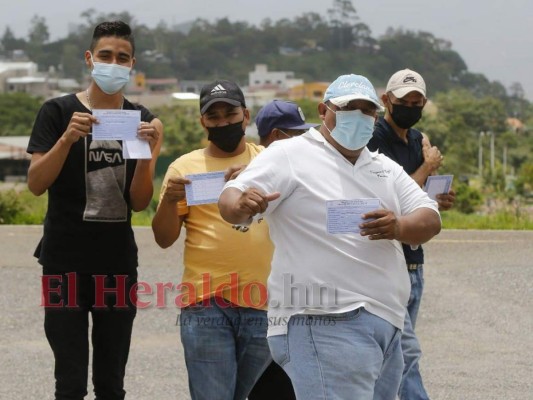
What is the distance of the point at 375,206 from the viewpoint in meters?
4.17

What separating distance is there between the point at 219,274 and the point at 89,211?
64 centimetres

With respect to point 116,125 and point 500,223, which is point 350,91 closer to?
point 116,125

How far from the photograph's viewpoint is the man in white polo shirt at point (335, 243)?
414 centimetres

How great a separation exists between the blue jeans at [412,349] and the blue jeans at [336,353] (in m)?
1.59

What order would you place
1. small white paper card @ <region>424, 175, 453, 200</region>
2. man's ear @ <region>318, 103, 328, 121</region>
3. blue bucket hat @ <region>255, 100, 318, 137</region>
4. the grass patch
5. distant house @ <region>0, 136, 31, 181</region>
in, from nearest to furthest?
man's ear @ <region>318, 103, 328, 121</region>, blue bucket hat @ <region>255, 100, 318, 137</region>, small white paper card @ <region>424, 175, 453, 200</region>, the grass patch, distant house @ <region>0, 136, 31, 181</region>

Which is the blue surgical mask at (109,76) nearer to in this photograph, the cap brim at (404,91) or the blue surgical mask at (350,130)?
the blue surgical mask at (350,130)

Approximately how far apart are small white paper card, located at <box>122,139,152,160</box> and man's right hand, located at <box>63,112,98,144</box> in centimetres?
19

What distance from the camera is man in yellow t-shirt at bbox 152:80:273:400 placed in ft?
16.3

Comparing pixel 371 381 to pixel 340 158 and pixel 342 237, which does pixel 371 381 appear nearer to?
pixel 342 237

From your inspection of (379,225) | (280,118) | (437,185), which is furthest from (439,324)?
(379,225)

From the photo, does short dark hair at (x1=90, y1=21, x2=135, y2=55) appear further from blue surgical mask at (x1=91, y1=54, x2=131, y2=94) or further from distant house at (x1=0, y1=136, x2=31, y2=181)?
distant house at (x1=0, y1=136, x2=31, y2=181)

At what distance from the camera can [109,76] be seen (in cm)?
509

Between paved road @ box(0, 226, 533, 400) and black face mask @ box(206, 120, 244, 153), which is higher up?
black face mask @ box(206, 120, 244, 153)

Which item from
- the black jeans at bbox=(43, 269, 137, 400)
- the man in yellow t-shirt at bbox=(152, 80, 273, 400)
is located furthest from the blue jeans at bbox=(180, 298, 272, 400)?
the black jeans at bbox=(43, 269, 137, 400)
